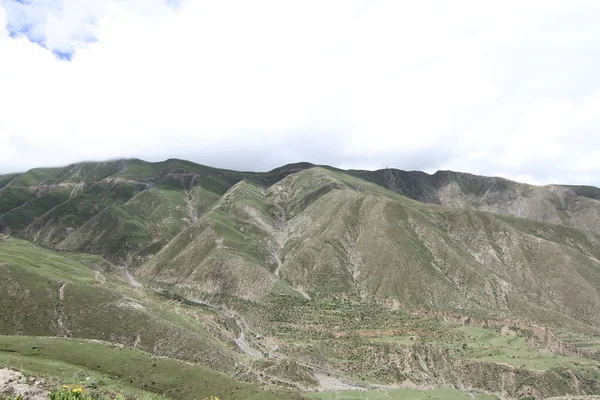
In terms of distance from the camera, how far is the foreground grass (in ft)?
174

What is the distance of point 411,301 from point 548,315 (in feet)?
164

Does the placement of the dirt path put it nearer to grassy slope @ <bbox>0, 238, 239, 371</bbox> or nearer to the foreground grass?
grassy slope @ <bbox>0, 238, 239, 371</bbox>

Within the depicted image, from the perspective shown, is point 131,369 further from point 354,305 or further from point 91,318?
point 354,305

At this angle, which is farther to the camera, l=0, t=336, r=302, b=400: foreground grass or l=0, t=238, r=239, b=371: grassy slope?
l=0, t=238, r=239, b=371: grassy slope

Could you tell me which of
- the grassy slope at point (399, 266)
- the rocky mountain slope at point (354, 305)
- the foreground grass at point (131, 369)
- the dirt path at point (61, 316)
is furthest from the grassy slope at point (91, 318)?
the grassy slope at point (399, 266)

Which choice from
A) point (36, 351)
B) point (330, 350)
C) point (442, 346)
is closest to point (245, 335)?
point (330, 350)

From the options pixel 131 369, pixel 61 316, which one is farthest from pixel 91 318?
pixel 131 369

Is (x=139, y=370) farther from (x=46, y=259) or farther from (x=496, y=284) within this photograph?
(x=496, y=284)

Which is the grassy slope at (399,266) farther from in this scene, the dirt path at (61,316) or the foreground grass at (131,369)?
the foreground grass at (131,369)

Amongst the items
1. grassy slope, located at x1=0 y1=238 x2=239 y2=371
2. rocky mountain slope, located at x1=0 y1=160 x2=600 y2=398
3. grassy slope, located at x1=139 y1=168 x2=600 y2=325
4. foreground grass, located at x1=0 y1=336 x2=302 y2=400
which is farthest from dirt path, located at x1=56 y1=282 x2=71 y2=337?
grassy slope, located at x1=139 y1=168 x2=600 y2=325

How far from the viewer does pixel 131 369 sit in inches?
2247

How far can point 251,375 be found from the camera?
250 feet

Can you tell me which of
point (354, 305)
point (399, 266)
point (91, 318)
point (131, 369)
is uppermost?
point (399, 266)

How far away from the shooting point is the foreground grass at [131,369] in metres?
53.2
